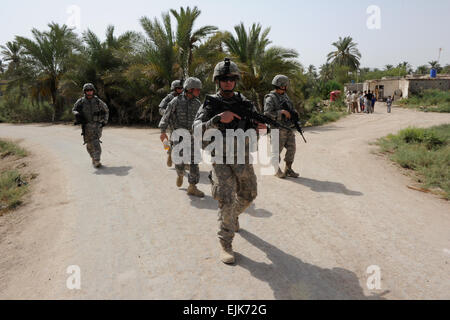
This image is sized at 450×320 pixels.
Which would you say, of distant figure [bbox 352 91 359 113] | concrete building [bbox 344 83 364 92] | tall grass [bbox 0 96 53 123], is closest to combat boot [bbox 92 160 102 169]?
distant figure [bbox 352 91 359 113]

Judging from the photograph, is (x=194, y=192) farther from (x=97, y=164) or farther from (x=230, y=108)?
(x=97, y=164)

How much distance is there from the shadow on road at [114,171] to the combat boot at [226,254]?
3855 millimetres

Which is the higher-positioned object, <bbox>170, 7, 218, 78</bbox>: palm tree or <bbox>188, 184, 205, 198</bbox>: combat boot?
<bbox>170, 7, 218, 78</bbox>: palm tree

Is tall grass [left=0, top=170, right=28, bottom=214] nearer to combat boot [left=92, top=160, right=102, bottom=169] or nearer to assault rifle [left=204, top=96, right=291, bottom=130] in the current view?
combat boot [left=92, top=160, right=102, bottom=169]

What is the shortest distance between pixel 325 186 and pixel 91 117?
5.14 meters

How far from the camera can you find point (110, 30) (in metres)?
17.7

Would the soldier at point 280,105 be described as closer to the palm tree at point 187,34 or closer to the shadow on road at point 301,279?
the shadow on road at point 301,279

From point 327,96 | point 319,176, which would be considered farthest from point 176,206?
point 327,96

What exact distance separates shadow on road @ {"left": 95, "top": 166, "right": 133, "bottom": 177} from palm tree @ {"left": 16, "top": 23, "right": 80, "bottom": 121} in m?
14.6

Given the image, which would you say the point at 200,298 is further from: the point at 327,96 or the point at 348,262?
the point at 327,96

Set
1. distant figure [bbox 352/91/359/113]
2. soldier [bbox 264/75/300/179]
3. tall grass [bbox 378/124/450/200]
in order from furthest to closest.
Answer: distant figure [bbox 352/91/359/113]
tall grass [bbox 378/124/450/200]
soldier [bbox 264/75/300/179]

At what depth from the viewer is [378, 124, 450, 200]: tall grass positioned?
19.3 feet

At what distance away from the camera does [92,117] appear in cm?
691

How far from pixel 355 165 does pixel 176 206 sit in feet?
14.2
